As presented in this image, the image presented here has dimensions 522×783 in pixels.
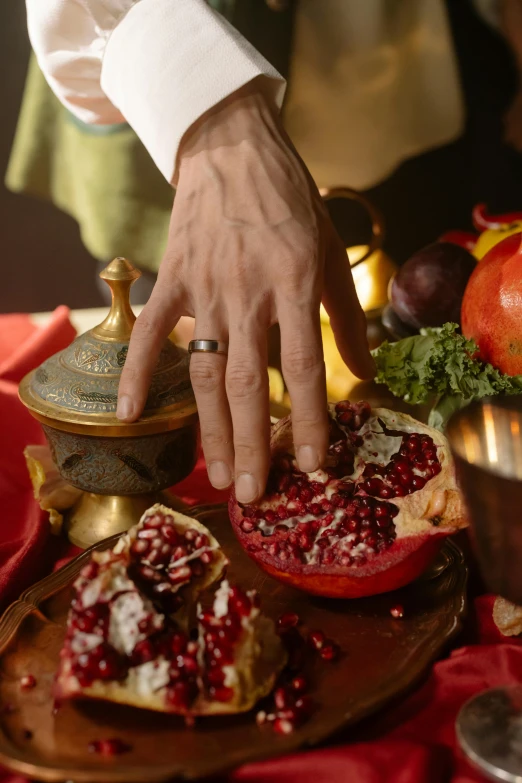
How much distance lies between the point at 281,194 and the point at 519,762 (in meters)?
0.77

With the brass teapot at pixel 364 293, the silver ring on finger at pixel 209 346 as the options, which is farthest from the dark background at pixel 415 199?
the silver ring on finger at pixel 209 346

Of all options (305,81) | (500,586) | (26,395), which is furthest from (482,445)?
(305,81)

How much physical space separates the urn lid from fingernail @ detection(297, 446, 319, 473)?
215 mm

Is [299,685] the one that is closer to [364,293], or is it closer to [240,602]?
[240,602]

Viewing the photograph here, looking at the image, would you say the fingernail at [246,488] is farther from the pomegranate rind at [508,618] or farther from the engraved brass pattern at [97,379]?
the pomegranate rind at [508,618]

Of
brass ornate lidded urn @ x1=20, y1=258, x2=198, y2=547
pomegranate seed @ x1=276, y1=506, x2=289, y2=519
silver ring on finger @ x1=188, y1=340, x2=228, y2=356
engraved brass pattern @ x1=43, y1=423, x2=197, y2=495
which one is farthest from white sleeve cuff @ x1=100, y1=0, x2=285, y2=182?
pomegranate seed @ x1=276, y1=506, x2=289, y2=519

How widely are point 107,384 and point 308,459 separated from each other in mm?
335

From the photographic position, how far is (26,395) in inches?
46.0

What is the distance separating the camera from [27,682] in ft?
2.72

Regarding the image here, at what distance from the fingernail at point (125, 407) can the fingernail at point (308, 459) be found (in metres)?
0.25

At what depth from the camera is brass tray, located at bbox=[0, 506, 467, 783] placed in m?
0.72

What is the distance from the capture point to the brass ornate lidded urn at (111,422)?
110 cm

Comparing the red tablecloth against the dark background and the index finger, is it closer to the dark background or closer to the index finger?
the index finger

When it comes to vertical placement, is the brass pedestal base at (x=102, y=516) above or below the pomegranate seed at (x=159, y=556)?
below
